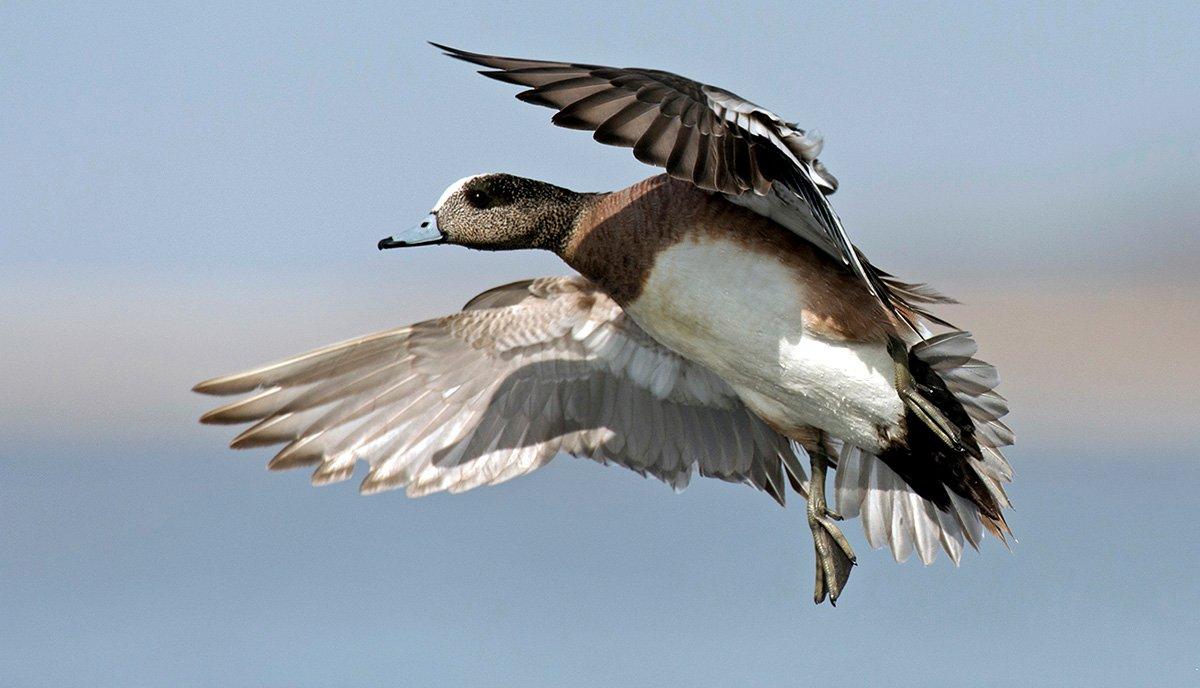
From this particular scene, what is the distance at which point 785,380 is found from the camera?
137 inches

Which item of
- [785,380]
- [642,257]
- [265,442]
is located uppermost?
[642,257]

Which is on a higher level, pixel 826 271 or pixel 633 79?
pixel 633 79

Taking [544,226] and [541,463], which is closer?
[544,226]

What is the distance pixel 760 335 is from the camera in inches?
134

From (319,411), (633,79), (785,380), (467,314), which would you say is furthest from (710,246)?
(319,411)

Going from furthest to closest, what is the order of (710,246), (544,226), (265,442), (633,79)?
(265,442) < (544,226) < (710,246) < (633,79)

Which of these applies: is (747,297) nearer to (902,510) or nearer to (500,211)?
(500,211)

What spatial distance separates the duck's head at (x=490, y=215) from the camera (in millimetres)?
3760

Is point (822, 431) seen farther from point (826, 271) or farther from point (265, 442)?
point (265, 442)

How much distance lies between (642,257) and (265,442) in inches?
52.9

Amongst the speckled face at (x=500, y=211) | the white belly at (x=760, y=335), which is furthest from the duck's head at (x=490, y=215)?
the white belly at (x=760, y=335)

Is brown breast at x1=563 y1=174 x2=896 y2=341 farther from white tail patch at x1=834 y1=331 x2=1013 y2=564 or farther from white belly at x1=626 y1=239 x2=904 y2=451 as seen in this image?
white tail patch at x1=834 y1=331 x2=1013 y2=564

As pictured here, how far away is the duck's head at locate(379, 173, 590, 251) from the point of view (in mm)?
3760

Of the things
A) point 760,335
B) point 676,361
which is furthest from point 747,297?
point 676,361
